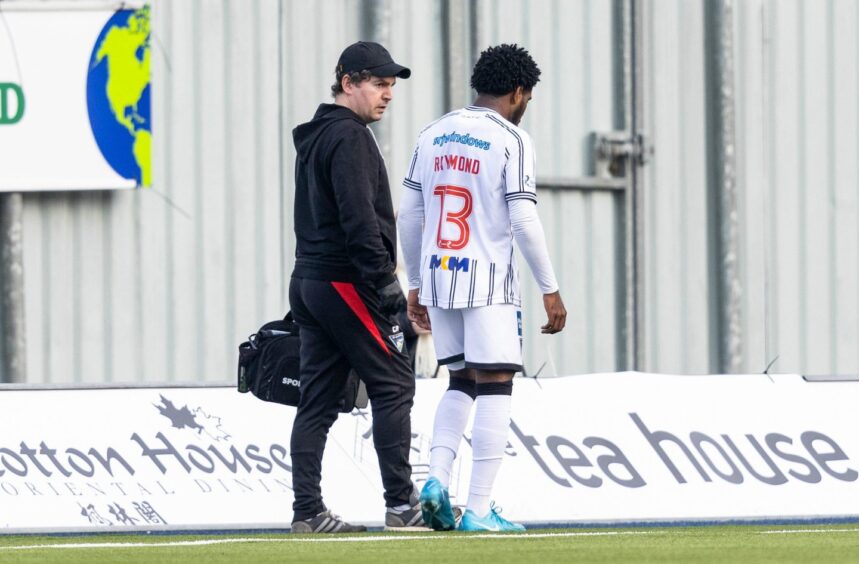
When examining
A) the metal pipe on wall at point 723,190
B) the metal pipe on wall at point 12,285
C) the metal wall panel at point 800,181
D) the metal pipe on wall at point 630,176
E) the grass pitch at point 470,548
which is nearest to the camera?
the grass pitch at point 470,548

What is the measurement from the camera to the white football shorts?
565 cm

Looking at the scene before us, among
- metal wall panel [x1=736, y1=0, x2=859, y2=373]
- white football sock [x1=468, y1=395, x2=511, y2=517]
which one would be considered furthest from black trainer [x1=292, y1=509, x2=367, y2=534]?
metal wall panel [x1=736, y1=0, x2=859, y2=373]

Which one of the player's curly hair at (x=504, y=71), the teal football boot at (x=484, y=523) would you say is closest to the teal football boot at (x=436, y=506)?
the teal football boot at (x=484, y=523)

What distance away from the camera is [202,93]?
10039 mm

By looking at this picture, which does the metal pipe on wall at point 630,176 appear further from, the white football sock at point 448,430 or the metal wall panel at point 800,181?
the white football sock at point 448,430

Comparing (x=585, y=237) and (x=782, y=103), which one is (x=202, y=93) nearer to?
Answer: (x=585, y=237)

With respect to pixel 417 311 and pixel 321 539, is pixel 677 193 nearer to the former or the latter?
pixel 417 311

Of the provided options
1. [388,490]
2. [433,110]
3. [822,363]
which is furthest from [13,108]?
[822,363]

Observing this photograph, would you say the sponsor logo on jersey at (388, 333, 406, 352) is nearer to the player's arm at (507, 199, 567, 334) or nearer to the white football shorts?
the white football shorts

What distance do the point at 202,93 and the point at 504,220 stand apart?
4682 millimetres

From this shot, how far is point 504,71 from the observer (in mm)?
5793

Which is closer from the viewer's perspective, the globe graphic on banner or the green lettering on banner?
the green lettering on banner

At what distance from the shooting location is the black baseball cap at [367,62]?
19.2 feet

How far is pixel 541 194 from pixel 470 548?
21.0 ft
